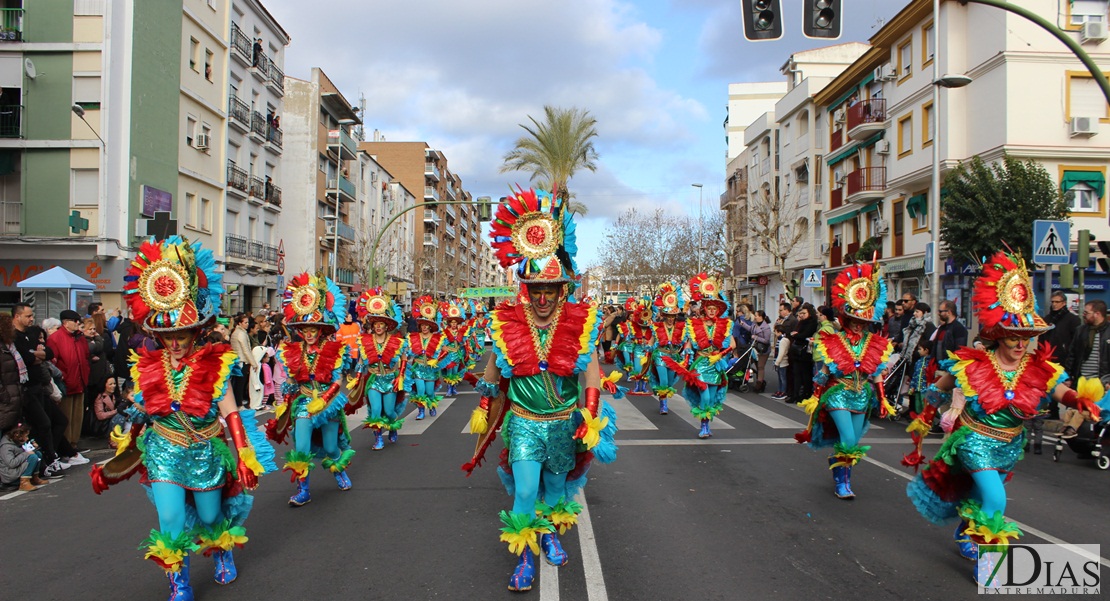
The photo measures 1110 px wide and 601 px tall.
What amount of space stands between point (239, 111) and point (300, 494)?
29781mm

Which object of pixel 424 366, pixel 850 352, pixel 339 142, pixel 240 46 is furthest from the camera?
pixel 339 142

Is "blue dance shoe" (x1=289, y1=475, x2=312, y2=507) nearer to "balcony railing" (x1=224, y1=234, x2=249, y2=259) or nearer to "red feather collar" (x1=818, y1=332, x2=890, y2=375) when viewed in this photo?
"red feather collar" (x1=818, y1=332, x2=890, y2=375)

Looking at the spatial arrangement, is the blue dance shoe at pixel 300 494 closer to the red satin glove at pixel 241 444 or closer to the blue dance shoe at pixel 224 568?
the blue dance shoe at pixel 224 568

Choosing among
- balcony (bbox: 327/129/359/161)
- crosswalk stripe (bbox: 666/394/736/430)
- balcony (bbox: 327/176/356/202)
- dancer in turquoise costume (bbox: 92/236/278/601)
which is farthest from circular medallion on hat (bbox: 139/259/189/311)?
balcony (bbox: 327/129/359/161)

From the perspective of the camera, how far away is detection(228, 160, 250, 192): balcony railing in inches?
1261

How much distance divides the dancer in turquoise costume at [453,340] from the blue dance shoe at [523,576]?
33.3ft

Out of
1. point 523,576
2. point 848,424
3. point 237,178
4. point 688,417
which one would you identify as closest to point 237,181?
point 237,178

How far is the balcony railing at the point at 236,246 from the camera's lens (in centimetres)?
3200

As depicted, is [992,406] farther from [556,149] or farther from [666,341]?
[556,149]

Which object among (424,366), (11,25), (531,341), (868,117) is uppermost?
(11,25)

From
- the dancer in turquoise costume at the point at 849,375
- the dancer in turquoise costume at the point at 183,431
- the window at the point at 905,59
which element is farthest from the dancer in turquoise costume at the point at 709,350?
the window at the point at 905,59

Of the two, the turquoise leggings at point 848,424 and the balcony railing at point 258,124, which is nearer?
the turquoise leggings at point 848,424

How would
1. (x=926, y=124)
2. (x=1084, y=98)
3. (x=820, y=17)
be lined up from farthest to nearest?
(x=926, y=124) → (x=1084, y=98) → (x=820, y=17)

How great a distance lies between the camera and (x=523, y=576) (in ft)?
15.3
